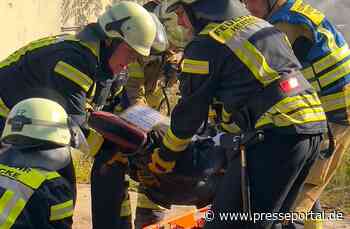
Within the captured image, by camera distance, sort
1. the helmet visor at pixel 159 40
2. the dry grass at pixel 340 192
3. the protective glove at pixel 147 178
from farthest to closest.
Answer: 1. the dry grass at pixel 340 192
2. the helmet visor at pixel 159 40
3. the protective glove at pixel 147 178

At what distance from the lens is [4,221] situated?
121 inches

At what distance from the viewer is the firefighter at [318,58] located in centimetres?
422

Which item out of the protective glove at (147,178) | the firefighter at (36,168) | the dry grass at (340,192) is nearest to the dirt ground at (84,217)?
the dry grass at (340,192)

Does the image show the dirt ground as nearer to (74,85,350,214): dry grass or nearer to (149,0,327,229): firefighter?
(74,85,350,214): dry grass

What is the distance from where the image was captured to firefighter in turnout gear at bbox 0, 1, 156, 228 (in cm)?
392

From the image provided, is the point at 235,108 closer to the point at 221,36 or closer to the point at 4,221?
the point at 221,36

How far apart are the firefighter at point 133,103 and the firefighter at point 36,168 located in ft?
3.36

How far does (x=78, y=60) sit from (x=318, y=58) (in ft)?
4.41

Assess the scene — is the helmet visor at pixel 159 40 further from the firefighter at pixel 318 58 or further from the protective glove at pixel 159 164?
the protective glove at pixel 159 164

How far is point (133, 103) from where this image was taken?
515cm

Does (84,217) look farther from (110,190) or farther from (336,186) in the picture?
(336,186)

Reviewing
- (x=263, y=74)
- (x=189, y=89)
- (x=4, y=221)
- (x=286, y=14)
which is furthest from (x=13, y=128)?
(x=286, y=14)

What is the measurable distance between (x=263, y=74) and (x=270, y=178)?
48 cm

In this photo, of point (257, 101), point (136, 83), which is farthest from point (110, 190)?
point (257, 101)
